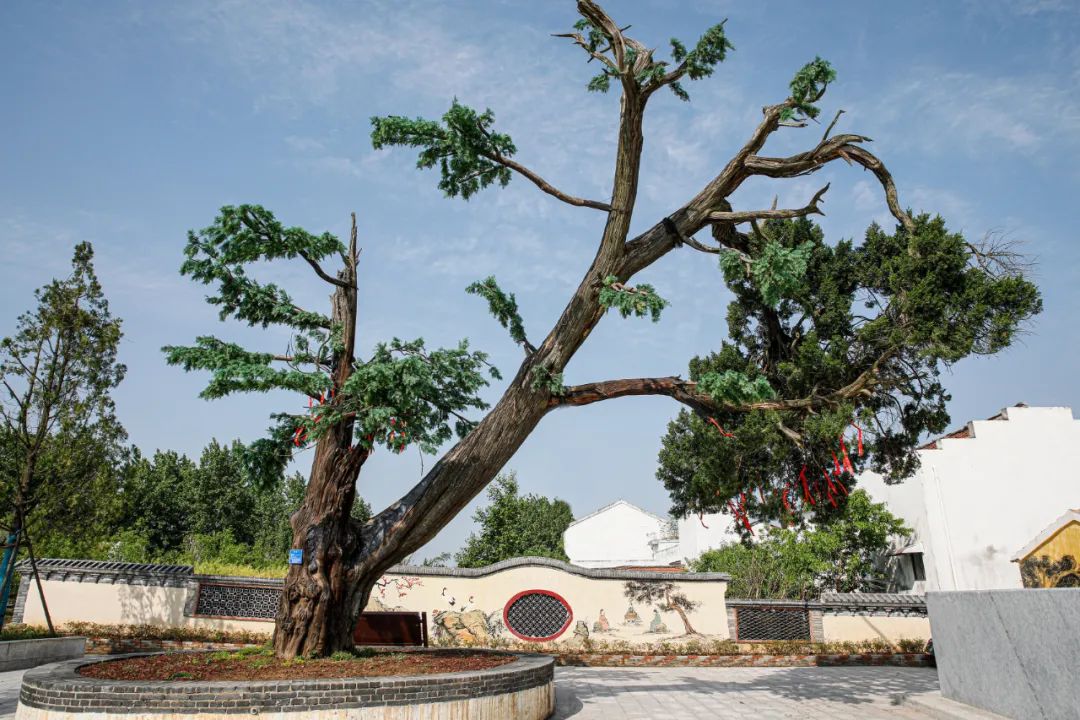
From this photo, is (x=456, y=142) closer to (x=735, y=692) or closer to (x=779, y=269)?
(x=779, y=269)

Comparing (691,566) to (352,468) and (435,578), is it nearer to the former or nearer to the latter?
(435,578)

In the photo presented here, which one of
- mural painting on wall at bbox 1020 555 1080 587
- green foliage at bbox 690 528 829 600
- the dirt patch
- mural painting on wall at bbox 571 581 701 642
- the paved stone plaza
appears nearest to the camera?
the dirt patch

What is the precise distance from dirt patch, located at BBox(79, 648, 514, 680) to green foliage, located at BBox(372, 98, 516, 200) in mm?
5098

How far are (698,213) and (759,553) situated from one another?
1379 cm

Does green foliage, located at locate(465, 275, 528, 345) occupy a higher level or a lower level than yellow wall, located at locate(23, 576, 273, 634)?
higher

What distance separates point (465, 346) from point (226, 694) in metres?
3.65

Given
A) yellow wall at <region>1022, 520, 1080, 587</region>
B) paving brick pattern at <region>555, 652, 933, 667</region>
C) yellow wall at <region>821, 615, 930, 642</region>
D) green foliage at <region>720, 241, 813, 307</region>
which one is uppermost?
green foliage at <region>720, 241, 813, 307</region>

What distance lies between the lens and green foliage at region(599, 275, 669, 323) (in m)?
6.23

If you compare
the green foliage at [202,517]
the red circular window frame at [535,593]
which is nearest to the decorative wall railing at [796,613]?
the red circular window frame at [535,593]

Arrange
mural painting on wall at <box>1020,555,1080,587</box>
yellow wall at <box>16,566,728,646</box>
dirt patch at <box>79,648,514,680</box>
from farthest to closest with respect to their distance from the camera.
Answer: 1. yellow wall at <box>16,566,728,646</box>
2. mural painting on wall at <box>1020,555,1080,587</box>
3. dirt patch at <box>79,648,514,680</box>

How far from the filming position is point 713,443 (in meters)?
10.2

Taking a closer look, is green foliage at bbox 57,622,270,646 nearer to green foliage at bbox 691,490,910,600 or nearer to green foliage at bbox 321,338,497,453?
green foliage at bbox 321,338,497,453

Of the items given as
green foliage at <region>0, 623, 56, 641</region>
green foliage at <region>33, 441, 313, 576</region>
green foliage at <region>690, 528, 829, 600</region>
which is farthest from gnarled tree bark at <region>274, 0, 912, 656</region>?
green foliage at <region>33, 441, 313, 576</region>

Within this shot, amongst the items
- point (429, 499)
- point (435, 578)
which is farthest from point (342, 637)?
point (435, 578)
